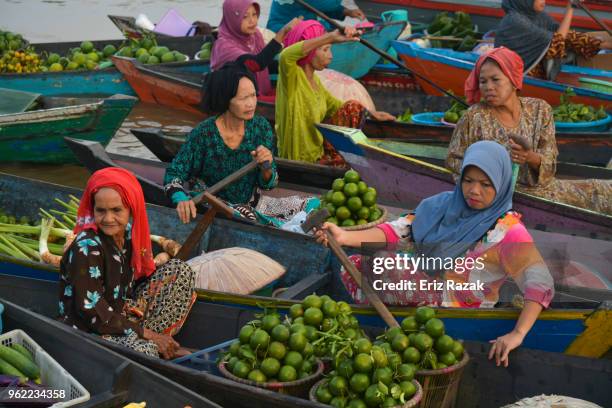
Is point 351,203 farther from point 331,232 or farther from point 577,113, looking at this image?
point 577,113

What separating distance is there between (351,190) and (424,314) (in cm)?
161

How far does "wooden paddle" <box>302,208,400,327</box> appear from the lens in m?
3.94

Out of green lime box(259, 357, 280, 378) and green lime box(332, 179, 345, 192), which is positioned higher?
green lime box(332, 179, 345, 192)

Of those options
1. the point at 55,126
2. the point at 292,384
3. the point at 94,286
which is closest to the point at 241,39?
the point at 55,126

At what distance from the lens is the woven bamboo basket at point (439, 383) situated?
3.56 m

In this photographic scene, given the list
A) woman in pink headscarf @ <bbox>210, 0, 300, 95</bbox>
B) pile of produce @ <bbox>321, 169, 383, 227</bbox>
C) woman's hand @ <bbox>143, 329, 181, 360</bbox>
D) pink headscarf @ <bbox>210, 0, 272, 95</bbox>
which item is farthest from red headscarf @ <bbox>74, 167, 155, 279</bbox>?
pink headscarf @ <bbox>210, 0, 272, 95</bbox>

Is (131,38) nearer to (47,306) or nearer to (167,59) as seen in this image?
(167,59)

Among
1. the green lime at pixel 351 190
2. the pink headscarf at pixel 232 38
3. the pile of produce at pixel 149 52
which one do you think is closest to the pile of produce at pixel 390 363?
the green lime at pixel 351 190

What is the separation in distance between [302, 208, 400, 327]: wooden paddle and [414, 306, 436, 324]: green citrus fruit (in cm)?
17

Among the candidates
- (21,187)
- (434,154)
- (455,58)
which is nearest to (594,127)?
(434,154)

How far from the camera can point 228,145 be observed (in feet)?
17.8

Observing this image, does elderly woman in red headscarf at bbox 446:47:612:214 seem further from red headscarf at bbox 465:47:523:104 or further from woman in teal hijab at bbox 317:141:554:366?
woman in teal hijab at bbox 317:141:554:366

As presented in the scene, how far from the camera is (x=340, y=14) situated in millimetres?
10156

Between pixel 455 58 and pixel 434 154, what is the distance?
2.72 m
